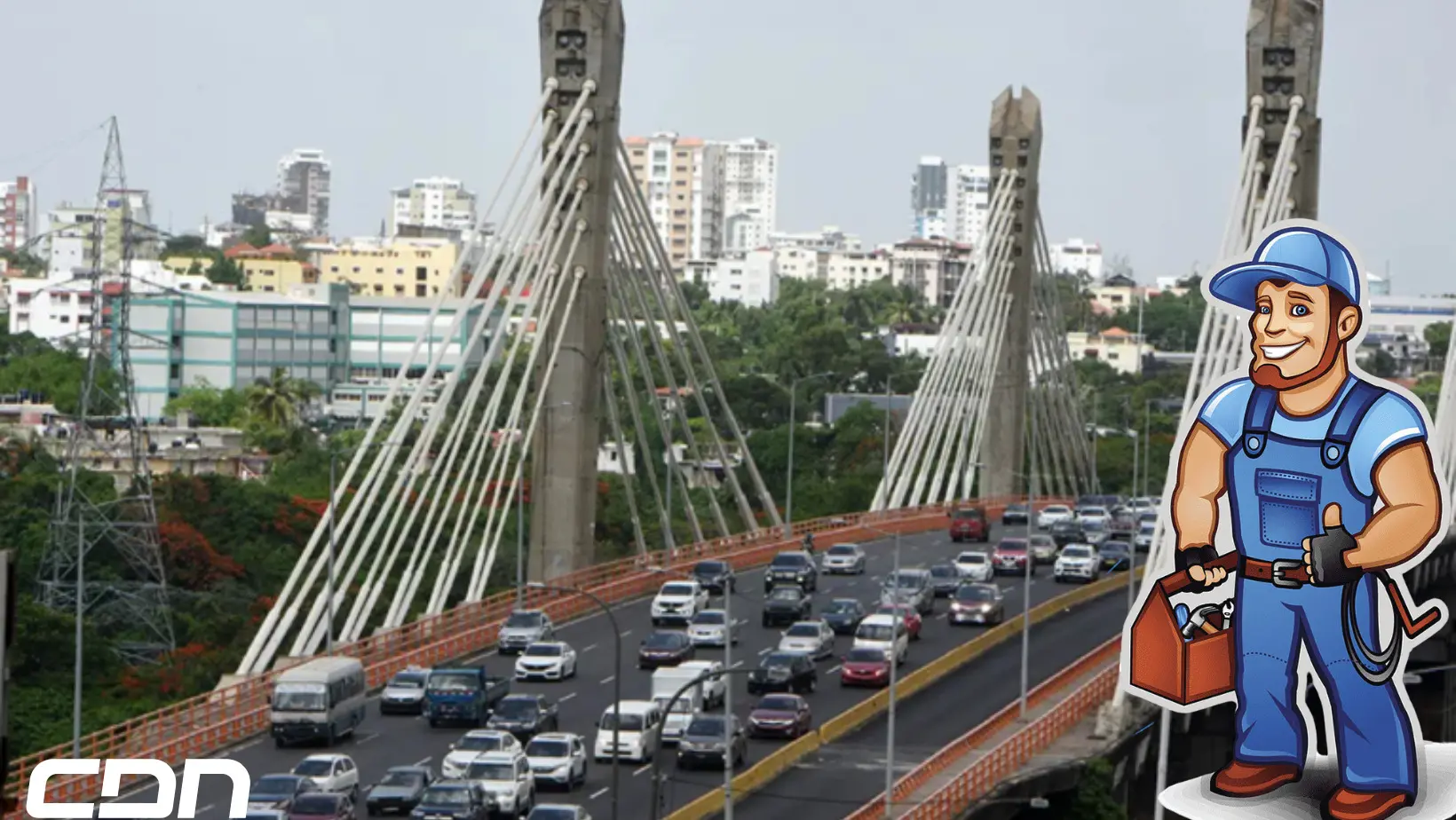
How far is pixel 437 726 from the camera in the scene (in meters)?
64.7

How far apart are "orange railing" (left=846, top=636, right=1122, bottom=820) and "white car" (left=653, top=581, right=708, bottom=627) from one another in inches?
399

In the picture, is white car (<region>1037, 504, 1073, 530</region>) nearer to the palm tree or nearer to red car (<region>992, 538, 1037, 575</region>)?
red car (<region>992, 538, 1037, 575</region>)

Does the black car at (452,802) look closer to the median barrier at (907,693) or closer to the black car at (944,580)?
the median barrier at (907,693)

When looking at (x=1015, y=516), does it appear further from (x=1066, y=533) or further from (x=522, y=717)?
(x=522, y=717)

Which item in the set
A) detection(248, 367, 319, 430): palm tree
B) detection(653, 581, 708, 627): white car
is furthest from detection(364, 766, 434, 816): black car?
detection(248, 367, 319, 430): palm tree

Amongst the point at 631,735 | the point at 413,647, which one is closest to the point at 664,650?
the point at 413,647

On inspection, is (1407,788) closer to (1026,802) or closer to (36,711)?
(1026,802)

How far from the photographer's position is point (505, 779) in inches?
2210

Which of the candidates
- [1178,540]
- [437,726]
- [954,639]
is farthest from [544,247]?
[1178,540]

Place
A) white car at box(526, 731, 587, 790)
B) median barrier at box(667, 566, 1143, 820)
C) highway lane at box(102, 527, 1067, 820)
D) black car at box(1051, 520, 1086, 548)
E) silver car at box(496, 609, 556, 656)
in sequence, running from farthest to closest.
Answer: black car at box(1051, 520, 1086, 548), silver car at box(496, 609, 556, 656), highway lane at box(102, 527, 1067, 820), median barrier at box(667, 566, 1143, 820), white car at box(526, 731, 587, 790)

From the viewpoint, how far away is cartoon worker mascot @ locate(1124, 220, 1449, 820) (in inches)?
1421

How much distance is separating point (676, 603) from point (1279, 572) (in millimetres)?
44005

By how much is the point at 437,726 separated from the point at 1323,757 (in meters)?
30.7

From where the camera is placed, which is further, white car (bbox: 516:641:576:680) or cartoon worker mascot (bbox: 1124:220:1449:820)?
white car (bbox: 516:641:576:680)
